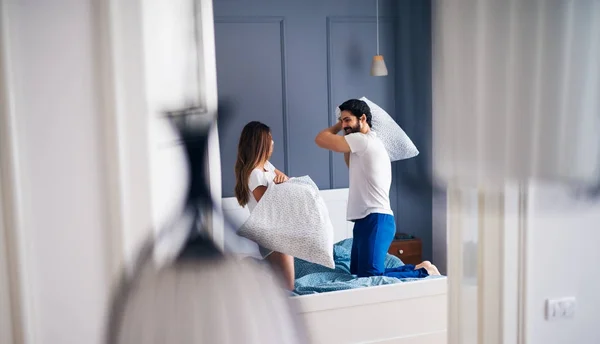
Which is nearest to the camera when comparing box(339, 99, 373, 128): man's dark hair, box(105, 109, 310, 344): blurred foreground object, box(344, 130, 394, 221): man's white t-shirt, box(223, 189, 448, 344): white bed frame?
box(105, 109, 310, 344): blurred foreground object

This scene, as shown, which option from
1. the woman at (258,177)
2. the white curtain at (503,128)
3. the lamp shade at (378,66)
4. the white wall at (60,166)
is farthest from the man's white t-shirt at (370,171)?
the white wall at (60,166)

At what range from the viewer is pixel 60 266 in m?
1.07

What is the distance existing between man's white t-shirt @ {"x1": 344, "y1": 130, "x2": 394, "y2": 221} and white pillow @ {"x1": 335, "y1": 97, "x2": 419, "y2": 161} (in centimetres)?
6

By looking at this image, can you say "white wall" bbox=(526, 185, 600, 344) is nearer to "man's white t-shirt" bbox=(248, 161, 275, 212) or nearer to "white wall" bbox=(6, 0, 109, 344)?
"man's white t-shirt" bbox=(248, 161, 275, 212)

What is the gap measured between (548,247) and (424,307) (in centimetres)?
53

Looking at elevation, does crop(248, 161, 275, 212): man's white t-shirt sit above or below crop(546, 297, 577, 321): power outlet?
above

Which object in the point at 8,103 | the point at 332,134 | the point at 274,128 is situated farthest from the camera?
the point at 274,128

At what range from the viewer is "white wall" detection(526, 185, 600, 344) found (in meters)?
1.21

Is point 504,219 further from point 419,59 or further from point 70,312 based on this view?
point 70,312

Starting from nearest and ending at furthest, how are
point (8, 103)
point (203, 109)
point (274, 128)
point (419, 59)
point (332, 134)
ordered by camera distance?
point (8, 103) < point (203, 109) < point (419, 59) < point (332, 134) < point (274, 128)

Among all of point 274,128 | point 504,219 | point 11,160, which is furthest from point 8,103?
point 274,128

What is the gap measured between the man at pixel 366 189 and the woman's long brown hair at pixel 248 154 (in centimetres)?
20

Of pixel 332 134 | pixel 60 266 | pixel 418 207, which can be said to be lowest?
pixel 418 207

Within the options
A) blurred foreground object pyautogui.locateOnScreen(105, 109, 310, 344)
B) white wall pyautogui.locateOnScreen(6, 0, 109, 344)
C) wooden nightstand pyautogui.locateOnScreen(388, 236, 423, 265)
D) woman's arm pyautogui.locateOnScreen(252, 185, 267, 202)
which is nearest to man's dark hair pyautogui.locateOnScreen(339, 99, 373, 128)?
woman's arm pyautogui.locateOnScreen(252, 185, 267, 202)
